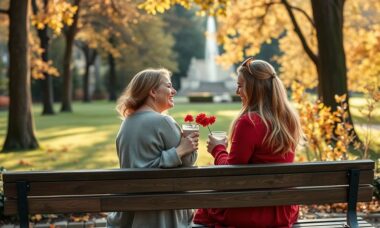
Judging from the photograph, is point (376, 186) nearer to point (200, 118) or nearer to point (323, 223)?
point (323, 223)

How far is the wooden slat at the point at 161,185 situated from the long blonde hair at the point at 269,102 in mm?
225

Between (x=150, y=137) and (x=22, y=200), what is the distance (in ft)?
2.90

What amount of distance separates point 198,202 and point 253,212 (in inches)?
16.3

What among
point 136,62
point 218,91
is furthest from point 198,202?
point 218,91

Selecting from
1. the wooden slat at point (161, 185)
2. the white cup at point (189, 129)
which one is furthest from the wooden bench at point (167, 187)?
the white cup at point (189, 129)

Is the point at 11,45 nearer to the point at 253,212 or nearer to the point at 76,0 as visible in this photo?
the point at 253,212

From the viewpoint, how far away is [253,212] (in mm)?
→ 3691

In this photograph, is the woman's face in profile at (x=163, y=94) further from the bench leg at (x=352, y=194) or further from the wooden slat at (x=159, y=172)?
the bench leg at (x=352, y=194)

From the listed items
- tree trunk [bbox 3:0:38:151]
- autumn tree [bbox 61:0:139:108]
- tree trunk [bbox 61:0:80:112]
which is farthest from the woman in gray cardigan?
tree trunk [bbox 61:0:80:112]

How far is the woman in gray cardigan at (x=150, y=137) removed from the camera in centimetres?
352

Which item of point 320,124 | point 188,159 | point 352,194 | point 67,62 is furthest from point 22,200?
point 67,62

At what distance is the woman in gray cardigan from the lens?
3.52 metres

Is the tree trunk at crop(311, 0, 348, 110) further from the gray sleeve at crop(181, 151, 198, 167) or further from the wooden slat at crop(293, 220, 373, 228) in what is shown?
the gray sleeve at crop(181, 151, 198, 167)

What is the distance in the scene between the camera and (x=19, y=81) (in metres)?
13.3
